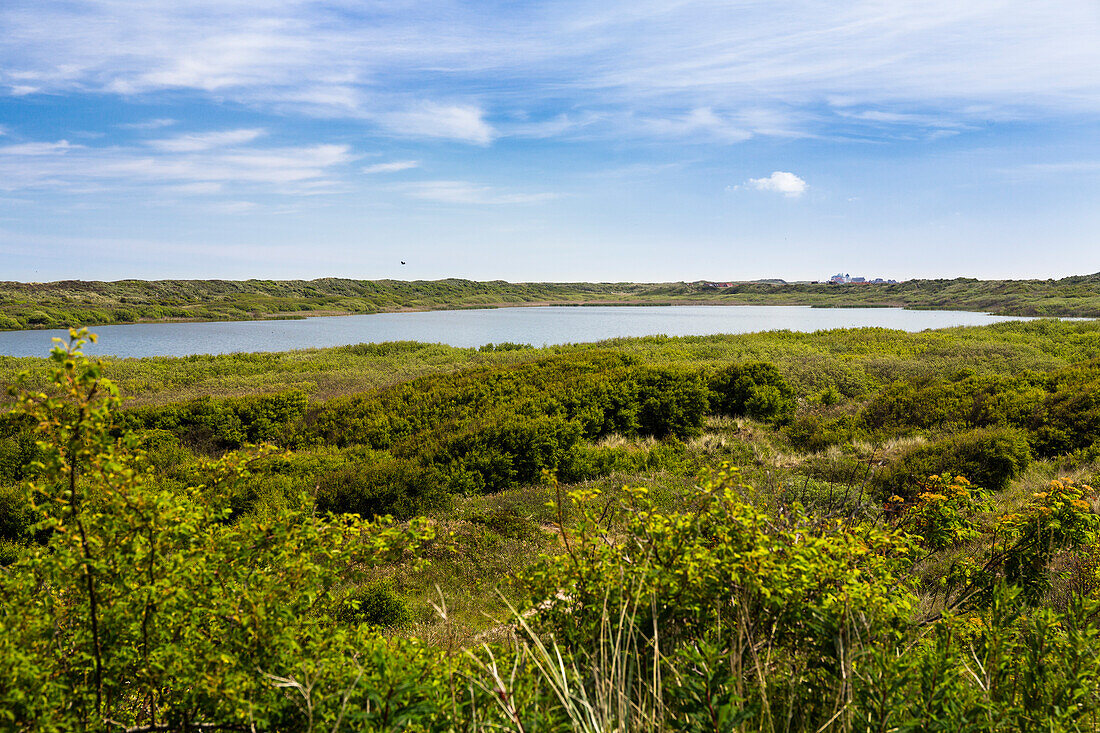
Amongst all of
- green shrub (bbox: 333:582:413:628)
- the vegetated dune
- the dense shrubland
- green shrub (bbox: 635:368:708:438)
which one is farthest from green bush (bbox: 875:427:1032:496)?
the vegetated dune

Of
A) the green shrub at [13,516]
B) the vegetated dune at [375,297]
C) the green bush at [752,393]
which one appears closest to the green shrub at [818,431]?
the green bush at [752,393]

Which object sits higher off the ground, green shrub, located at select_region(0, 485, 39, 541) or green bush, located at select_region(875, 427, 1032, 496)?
green bush, located at select_region(875, 427, 1032, 496)

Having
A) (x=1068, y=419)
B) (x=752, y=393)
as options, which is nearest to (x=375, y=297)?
(x=752, y=393)

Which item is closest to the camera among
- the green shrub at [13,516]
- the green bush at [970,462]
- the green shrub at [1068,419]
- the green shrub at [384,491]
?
the green shrub at [13,516]

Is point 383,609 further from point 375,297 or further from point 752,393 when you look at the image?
point 375,297

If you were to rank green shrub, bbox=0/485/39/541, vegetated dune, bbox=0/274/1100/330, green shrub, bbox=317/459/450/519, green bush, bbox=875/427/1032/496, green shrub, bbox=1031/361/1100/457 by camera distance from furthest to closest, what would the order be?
vegetated dune, bbox=0/274/1100/330 < green shrub, bbox=1031/361/1100/457 < green shrub, bbox=317/459/450/519 < green bush, bbox=875/427/1032/496 < green shrub, bbox=0/485/39/541

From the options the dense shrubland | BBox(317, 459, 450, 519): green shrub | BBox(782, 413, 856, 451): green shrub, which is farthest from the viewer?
BBox(782, 413, 856, 451): green shrub

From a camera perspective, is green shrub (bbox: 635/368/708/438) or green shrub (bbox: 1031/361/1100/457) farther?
green shrub (bbox: 635/368/708/438)

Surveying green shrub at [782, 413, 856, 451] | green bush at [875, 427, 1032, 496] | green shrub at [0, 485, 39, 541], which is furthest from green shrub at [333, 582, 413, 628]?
green shrub at [782, 413, 856, 451]

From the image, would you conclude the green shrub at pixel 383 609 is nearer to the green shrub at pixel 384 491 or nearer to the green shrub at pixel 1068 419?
the green shrub at pixel 384 491

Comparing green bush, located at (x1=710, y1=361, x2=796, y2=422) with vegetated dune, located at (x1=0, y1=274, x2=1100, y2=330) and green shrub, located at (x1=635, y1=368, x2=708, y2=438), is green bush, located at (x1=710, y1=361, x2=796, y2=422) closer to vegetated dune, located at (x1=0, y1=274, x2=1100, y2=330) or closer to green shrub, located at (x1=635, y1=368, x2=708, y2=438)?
green shrub, located at (x1=635, y1=368, x2=708, y2=438)

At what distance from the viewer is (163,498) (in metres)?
2.22

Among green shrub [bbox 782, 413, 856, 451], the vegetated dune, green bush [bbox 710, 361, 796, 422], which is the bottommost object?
green shrub [bbox 782, 413, 856, 451]

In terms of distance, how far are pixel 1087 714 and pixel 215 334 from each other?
155ft
